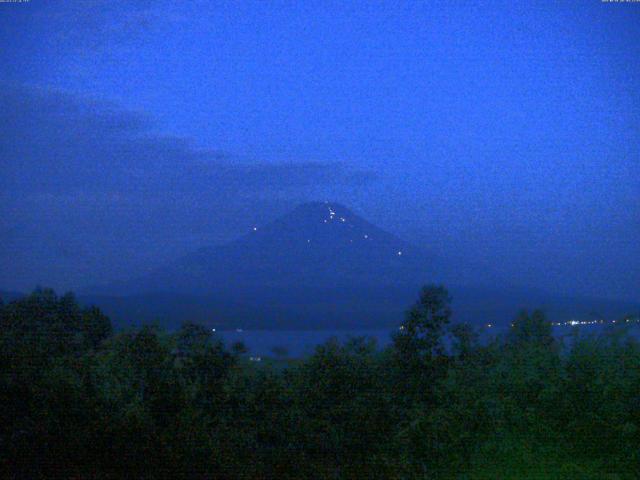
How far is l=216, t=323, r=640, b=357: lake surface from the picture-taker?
562cm

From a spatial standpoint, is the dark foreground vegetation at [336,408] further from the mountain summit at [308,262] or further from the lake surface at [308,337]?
the mountain summit at [308,262]

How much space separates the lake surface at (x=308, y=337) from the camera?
5.62 meters

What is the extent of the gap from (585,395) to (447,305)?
187cm

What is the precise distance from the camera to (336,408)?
572cm

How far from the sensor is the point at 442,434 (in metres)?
5.05

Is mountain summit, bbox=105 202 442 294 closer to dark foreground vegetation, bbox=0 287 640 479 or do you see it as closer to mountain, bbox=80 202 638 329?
mountain, bbox=80 202 638 329

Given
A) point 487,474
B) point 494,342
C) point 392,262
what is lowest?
point 487,474

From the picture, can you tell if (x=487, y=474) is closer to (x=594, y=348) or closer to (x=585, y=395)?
(x=585, y=395)

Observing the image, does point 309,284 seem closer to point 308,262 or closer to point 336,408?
point 308,262

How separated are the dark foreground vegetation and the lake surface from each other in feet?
0.42

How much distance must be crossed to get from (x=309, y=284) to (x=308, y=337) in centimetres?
257

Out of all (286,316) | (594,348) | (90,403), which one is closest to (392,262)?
(286,316)

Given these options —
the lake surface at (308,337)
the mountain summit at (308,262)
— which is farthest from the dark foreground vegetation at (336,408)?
the mountain summit at (308,262)

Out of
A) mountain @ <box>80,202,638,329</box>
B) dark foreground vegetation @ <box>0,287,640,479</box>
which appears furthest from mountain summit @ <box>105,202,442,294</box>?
dark foreground vegetation @ <box>0,287,640,479</box>
